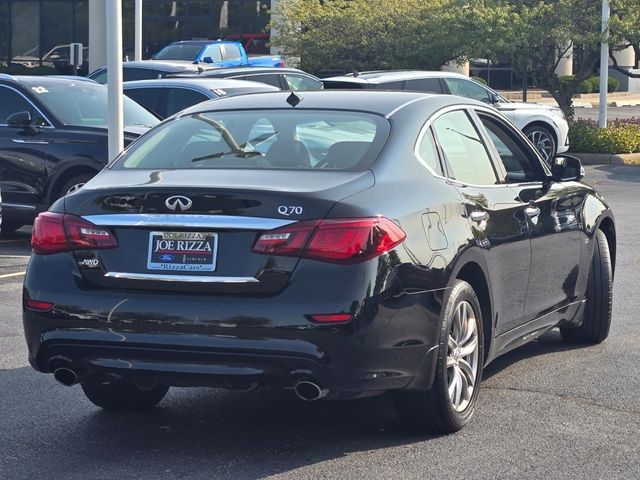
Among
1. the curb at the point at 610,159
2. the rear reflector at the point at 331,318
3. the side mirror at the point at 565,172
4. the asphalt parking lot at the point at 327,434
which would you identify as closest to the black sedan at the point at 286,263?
the rear reflector at the point at 331,318

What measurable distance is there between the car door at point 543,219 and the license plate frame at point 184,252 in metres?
2.16

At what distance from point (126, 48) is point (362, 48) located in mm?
16993

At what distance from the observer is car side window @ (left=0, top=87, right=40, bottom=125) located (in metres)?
13.7

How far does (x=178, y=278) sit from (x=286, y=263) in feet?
1.57

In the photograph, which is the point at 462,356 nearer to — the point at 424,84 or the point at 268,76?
the point at 268,76

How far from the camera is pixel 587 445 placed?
19.6ft

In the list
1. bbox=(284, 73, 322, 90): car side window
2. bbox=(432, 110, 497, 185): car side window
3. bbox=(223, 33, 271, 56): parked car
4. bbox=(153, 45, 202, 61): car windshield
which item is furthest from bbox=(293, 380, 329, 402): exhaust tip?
bbox=(223, 33, 271, 56): parked car

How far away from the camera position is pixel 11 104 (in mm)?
13797

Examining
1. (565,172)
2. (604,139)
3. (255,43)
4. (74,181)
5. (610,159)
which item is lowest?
(610,159)

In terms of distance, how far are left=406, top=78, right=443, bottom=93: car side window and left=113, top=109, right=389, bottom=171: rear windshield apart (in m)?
13.1

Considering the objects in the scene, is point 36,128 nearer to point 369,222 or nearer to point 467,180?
point 467,180

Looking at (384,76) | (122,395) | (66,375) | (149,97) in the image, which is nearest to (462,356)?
(122,395)

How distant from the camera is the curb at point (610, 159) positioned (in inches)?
887

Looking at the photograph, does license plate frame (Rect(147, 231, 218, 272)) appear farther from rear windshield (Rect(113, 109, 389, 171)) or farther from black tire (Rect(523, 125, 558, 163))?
black tire (Rect(523, 125, 558, 163))
